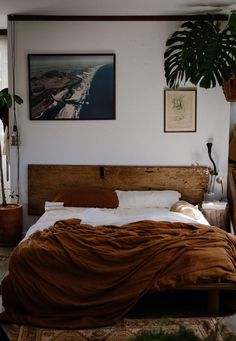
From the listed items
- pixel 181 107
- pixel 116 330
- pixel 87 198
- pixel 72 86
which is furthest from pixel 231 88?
pixel 116 330

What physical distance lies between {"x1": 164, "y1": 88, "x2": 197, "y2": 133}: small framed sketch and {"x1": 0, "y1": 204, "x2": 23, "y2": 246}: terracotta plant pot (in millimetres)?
1906

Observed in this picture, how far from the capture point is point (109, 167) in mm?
5184

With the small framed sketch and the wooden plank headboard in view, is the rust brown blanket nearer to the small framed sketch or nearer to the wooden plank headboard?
the wooden plank headboard

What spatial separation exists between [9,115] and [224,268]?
3.03m

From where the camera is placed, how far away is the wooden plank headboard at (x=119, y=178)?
5145 millimetres

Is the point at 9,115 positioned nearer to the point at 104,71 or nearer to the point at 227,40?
the point at 104,71

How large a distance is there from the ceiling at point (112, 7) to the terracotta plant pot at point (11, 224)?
2.07 metres

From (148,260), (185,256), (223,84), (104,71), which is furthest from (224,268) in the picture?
(104,71)

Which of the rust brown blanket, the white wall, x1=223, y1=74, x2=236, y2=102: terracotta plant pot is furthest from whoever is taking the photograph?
the white wall

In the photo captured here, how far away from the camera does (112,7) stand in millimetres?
4660

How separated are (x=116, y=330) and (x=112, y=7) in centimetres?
310

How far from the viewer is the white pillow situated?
16.3 ft

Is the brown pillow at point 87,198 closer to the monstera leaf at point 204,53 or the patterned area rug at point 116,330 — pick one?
the monstera leaf at point 204,53

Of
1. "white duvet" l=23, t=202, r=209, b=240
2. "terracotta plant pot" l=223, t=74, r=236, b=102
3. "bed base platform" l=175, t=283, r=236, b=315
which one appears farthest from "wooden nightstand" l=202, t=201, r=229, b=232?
"bed base platform" l=175, t=283, r=236, b=315
